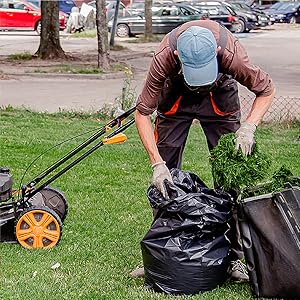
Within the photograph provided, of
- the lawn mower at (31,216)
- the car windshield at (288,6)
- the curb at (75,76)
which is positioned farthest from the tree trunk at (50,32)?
the car windshield at (288,6)

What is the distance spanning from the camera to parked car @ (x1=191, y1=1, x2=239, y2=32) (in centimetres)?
3466

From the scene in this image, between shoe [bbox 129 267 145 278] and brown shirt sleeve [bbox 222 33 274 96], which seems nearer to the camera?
brown shirt sleeve [bbox 222 33 274 96]

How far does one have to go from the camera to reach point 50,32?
20.2 metres

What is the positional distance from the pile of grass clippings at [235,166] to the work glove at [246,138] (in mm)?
25

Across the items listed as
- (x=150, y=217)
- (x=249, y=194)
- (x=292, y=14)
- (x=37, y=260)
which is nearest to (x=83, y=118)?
(x=150, y=217)

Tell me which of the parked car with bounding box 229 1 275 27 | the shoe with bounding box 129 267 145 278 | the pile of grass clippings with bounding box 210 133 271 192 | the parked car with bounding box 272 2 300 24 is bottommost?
the parked car with bounding box 272 2 300 24

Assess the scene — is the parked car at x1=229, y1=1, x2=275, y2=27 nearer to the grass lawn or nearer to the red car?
the red car

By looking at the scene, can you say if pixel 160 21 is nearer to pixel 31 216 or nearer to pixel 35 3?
pixel 35 3

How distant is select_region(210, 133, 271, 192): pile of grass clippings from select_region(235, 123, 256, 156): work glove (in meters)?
0.03

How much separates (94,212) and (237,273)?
6.05ft

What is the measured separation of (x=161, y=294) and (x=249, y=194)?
2.50 feet

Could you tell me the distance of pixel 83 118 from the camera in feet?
35.4

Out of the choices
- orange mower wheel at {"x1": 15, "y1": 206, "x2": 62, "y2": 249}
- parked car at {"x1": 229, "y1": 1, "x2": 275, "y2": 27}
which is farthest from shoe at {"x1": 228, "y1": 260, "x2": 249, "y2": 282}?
parked car at {"x1": 229, "y1": 1, "x2": 275, "y2": 27}

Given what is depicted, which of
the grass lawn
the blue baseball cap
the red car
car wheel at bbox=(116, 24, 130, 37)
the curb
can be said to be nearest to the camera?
the blue baseball cap
